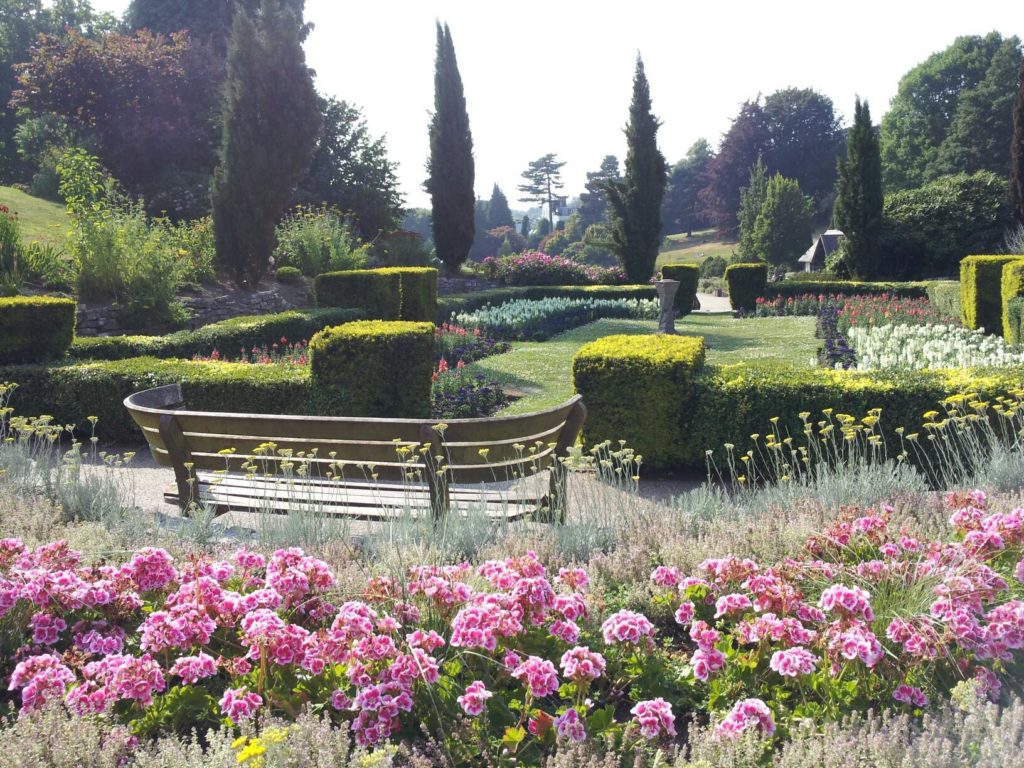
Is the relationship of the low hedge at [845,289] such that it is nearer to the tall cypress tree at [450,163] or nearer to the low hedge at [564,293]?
the low hedge at [564,293]

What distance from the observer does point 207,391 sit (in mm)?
7441

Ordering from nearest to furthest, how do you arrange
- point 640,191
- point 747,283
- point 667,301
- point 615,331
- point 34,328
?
point 34,328 → point 667,301 → point 615,331 → point 747,283 → point 640,191

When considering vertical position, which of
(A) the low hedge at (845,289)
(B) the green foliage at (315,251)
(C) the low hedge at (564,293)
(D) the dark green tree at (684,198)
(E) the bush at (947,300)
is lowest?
(E) the bush at (947,300)

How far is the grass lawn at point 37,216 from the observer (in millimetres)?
16330

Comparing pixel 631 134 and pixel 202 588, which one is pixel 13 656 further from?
pixel 631 134

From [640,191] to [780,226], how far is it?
1550 cm

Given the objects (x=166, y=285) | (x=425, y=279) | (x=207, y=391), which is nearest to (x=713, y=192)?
(x=425, y=279)

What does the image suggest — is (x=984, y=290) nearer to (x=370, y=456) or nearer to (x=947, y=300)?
(x=947, y=300)

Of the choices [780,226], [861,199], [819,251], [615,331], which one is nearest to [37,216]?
[615,331]

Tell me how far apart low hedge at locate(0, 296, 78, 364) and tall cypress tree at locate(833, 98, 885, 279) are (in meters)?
23.5

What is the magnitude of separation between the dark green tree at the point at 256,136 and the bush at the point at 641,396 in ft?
37.8

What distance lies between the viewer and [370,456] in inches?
159

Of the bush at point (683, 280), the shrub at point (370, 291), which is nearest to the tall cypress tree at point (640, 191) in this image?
the bush at point (683, 280)

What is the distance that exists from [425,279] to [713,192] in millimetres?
50523
